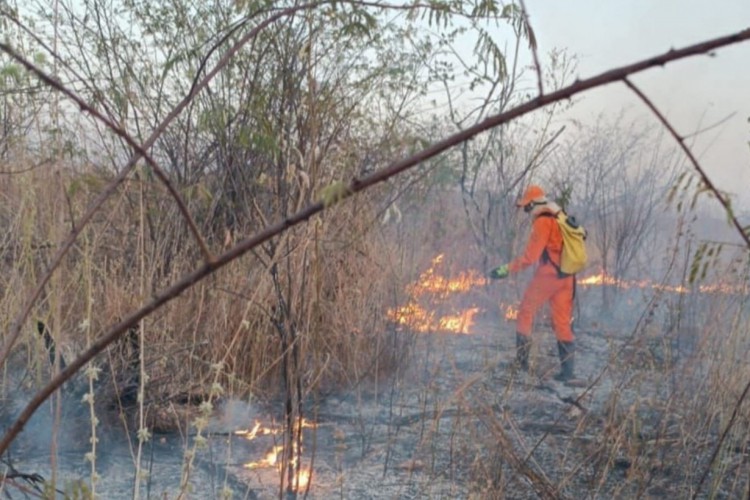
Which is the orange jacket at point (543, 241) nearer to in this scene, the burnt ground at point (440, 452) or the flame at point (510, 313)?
the burnt ground at point (440, 452)

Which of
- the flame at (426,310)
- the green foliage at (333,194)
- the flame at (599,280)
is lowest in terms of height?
the flame at (426,310)

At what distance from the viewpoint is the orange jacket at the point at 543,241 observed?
684 centimetres

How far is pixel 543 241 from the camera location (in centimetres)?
682

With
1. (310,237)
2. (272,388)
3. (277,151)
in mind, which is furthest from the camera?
(272,388)

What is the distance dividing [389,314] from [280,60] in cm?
253

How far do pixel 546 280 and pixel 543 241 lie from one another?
393 millimetres

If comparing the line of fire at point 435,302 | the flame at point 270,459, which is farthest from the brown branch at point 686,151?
the line of fire at point 435,302

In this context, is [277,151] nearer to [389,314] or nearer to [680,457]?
[680,457]

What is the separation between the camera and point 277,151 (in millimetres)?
2691

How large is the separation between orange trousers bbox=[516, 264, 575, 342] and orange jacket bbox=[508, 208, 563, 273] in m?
0.15

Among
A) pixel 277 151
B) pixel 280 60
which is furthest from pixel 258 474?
pixel 280 60

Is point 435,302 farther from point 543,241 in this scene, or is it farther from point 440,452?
point 440,452

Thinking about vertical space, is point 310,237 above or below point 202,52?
below

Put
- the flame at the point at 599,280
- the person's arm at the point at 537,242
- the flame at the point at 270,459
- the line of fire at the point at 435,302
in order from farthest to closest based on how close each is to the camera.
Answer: the flame at the point at 599,280 < the person's arm at the point at 537,242 < the line of fire at the point at 435,302 < the flame at the point at 270,459
